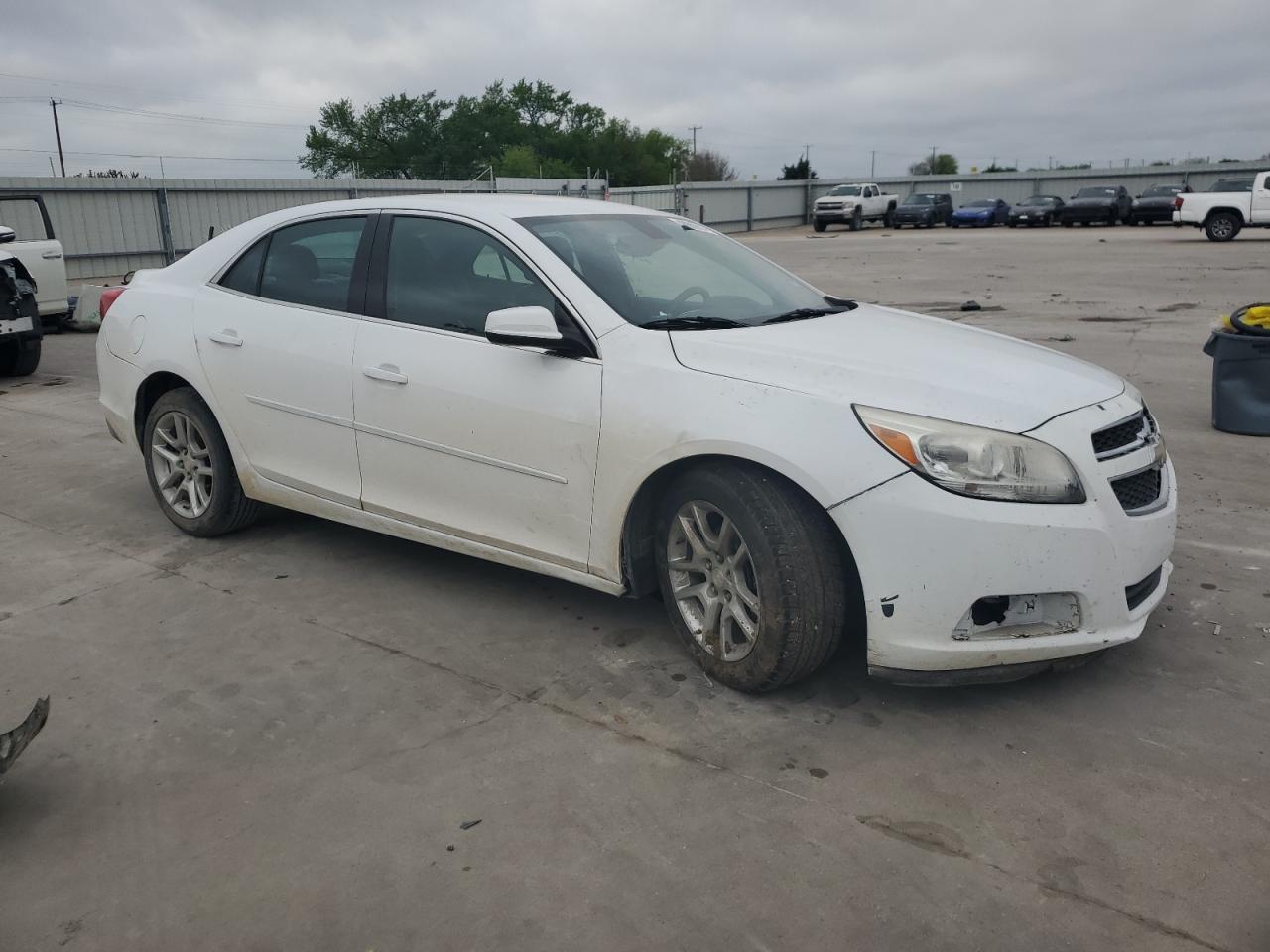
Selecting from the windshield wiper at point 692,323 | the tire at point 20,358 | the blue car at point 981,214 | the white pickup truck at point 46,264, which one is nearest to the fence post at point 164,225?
the white pickup truck at point 46,264

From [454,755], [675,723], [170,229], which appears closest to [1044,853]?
[675,723]

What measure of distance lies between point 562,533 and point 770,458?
927mm

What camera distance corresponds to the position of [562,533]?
12.8 ft

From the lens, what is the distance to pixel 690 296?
164 inches

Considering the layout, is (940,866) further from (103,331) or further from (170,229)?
(170,229)

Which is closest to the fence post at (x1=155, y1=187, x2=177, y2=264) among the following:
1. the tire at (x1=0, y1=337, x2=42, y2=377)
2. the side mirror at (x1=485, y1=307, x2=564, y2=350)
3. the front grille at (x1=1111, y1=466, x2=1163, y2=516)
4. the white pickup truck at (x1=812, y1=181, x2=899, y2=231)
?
the tire at (x1=0, y1=337, x2=42, y2=377)

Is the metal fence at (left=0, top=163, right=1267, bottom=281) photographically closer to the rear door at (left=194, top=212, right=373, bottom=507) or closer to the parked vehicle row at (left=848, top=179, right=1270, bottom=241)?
the rear door at (left=194, top=212, right=373, bottom=507)

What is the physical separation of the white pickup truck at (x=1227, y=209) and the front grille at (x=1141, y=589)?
2744 centimetres

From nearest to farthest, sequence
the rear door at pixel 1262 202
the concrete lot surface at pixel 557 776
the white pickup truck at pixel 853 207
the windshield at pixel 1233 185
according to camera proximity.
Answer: the concrete lot surface at pixel 557 776 → the rear door at pixel 1262 202 → the windshield at pixel 1233 185 → the white pickup truck at pixel 853 207

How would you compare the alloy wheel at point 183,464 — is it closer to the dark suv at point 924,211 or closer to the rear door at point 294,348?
the rear door at point 294,348

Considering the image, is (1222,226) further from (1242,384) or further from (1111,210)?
(1242,384)

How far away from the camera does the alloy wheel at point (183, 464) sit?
5.20m

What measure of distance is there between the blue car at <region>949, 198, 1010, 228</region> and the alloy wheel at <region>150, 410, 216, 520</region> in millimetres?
41189

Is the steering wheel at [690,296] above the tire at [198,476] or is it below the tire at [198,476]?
Answer: above
